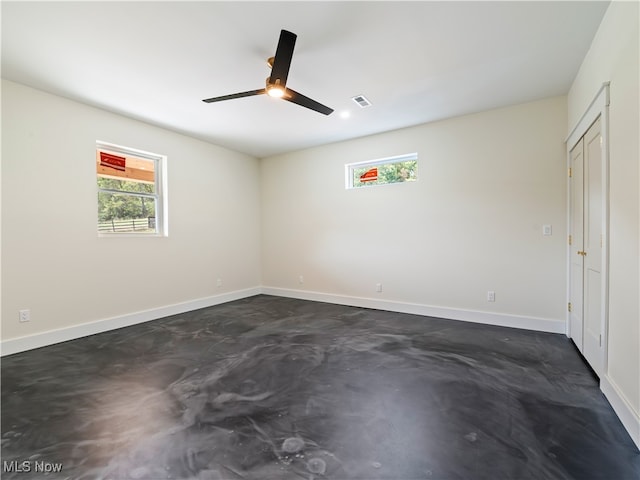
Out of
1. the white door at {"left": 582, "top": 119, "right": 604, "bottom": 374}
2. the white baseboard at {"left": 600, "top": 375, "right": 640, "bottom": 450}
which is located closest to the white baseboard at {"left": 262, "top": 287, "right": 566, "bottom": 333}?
the white door at {"left": 582, "top": 119, "right": 604, "bottom": 374}

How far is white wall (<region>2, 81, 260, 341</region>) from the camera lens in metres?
3.07

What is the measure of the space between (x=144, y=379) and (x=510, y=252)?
13.7ft

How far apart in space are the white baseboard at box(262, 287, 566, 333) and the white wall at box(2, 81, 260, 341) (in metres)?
1.79

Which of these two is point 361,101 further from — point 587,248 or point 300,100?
point 587,248

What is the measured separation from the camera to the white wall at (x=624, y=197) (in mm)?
1713

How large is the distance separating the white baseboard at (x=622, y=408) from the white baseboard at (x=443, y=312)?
150cm

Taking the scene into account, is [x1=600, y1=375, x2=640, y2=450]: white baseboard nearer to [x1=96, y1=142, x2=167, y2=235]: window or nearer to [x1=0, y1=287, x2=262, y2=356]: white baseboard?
[x1=0, y1=287, x2=262, y2=356]: white baseboard

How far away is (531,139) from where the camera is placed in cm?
364

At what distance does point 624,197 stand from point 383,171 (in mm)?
3179

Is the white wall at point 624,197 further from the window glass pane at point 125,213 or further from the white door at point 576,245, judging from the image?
the window glass pane at point 125,213
